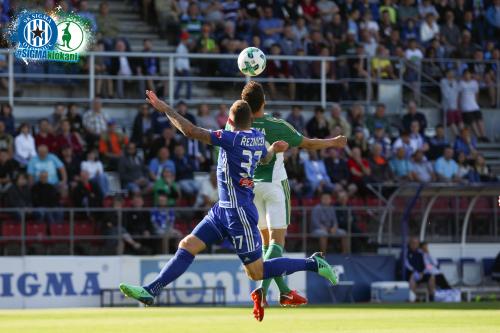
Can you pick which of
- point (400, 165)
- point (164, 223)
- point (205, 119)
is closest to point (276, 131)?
point (164, 223)

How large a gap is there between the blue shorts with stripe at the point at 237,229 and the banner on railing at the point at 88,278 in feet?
35.1

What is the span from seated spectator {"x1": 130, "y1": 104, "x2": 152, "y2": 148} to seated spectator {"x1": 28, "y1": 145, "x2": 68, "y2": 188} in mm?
2426

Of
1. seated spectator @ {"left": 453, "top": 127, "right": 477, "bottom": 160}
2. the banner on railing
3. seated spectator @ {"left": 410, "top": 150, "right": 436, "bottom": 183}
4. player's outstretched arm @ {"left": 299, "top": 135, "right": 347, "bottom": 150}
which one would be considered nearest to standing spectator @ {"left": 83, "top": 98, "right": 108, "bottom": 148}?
the banner on railing

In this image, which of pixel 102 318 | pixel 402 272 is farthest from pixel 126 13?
pixel 102 318

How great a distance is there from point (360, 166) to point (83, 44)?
653 cm

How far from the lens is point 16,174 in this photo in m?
25.7

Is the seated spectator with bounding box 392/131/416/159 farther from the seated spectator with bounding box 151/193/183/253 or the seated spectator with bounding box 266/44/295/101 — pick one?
the seated spectator with bounding box 151/193/183/253

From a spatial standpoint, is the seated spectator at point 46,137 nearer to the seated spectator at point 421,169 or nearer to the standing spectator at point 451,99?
the seated spectator at point 421,169

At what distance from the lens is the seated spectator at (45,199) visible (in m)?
25.3

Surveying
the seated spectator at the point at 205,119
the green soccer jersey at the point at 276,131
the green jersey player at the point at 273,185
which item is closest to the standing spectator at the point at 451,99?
the seated spectator at the point at 205,119

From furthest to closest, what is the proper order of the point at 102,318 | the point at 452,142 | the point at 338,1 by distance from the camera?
1. the point at 338,1
2. the point at 452,142
3. the point at 102,318

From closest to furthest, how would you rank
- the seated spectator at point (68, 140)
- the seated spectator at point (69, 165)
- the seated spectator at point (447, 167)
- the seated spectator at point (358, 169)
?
1. the seated spectator at point (69, 165)
2. the seated spectator at point (68, 140)
3. the seated spectator at point (358, 169)
4. the seated spectator at point (447, 167)

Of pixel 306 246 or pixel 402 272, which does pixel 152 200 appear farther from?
pixel 402 272

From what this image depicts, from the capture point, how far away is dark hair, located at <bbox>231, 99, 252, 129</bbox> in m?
14.4
